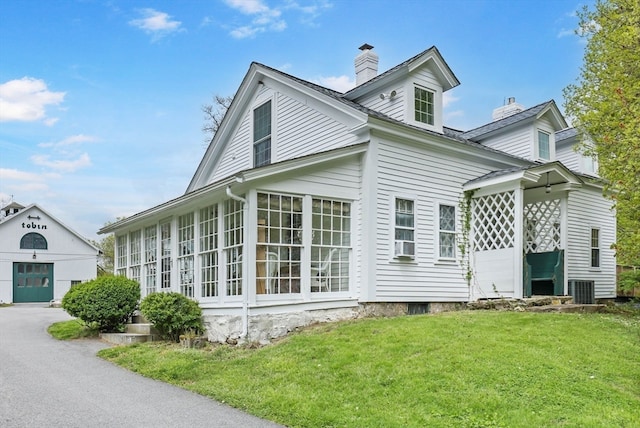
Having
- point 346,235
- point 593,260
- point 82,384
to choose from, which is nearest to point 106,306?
point 82,384

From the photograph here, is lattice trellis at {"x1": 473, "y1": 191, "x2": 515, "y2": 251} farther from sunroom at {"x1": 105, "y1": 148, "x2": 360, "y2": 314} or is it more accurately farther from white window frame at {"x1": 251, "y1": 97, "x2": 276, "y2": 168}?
white window frame at {"x1": 251, "y1": 97, "x2": 276, "y2": 168}

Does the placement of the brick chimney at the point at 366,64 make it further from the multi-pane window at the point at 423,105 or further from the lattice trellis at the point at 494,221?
the lattice trellis at the point at 494,221

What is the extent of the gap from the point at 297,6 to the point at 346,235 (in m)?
6.32

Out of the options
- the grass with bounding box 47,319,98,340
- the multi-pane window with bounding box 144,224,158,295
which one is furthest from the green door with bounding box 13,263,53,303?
the multi-pane window with bounding box 144,224,158,295

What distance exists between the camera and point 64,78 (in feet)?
46.9

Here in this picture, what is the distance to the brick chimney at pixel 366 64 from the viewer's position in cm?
1619

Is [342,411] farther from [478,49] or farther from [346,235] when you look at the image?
[478,49]

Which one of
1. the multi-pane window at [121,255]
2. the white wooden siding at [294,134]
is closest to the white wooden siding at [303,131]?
the white wooden siding at [294,134]

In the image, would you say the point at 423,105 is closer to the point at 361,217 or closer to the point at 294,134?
the point at 294,134

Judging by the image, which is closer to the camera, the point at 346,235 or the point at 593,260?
the point at 346,235

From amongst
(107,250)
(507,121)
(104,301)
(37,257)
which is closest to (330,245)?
(104,301)

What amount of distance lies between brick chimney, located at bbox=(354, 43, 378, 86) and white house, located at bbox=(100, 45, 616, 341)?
36 millimetres

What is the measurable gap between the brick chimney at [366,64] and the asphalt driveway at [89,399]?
1063cm

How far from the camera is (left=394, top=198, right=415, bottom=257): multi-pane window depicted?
12109mm
